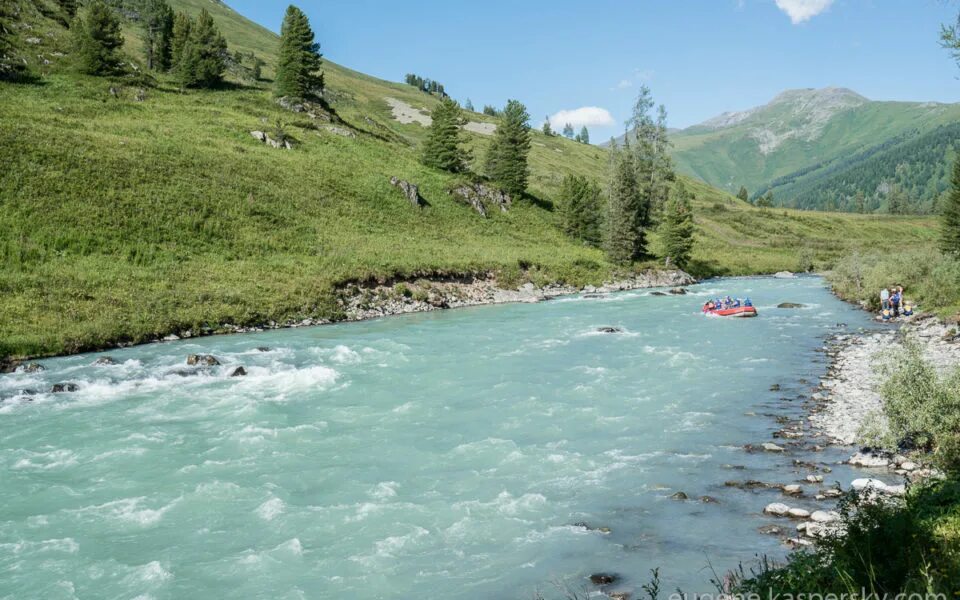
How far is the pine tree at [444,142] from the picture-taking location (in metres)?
88.2

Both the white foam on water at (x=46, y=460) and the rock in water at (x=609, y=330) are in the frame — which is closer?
the white foam on water at (x=46, y=460)

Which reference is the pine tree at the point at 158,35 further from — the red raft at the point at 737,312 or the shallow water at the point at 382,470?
the red raft at the point at 737,312

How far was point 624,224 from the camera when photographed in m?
75.9

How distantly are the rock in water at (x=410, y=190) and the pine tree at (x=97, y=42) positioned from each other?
4101cm

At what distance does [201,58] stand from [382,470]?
9382 cm

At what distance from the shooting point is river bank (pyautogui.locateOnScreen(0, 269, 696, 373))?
37312 mm

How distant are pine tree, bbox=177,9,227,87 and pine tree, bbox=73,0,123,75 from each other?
986 cm

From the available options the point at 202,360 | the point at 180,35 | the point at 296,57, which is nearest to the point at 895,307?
the point at 202,360

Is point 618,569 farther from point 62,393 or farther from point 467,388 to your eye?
point 62,393

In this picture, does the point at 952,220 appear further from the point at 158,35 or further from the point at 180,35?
the point at 158,35

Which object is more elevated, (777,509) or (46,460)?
(777,509)

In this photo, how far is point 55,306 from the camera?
34344mm

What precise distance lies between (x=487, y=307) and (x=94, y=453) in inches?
1440

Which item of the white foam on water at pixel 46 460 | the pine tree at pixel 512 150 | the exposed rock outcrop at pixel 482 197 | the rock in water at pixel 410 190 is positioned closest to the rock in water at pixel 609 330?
the white foam on water at pixel 46 460
